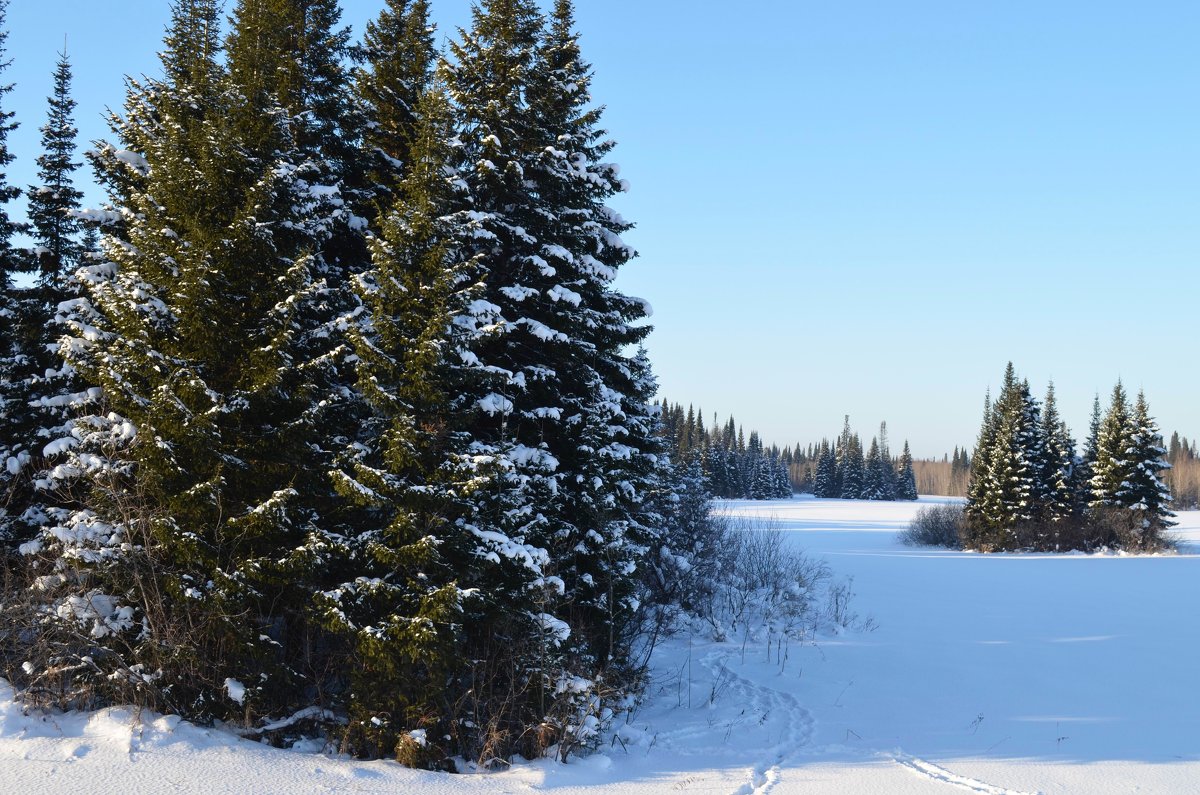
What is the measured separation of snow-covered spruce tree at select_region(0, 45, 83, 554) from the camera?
1435 cm

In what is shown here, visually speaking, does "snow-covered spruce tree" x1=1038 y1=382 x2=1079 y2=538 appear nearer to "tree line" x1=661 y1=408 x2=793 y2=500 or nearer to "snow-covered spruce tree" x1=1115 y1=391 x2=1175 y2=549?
"snow-covered spruce tree" x1=1115 y1=391 x2=1175 y2=549

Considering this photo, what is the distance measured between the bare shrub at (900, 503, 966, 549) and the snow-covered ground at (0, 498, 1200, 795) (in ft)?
93.3

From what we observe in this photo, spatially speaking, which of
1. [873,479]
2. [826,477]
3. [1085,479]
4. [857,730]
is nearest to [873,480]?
[873,479]

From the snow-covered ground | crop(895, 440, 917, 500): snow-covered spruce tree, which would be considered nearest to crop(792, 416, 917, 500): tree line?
crop(895, 440, 917, 500): snow-covered spruce tree

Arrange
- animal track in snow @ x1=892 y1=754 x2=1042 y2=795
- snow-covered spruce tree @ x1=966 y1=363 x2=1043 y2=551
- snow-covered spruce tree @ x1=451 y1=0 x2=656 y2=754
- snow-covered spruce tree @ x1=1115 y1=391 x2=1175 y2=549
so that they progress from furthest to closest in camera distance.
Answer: snow-covered spruce tree @ x1=966 y1=363 x2=1043 y2=551
snow-covered spruce tree @ x1=1115 y1=391 x2=1175 y2=549
snow-covered spruce tree @ x1=451 y1=0 x2=656 y2=754
animal track in snow @ x1=892 y1=754 x2=1042 y2=795

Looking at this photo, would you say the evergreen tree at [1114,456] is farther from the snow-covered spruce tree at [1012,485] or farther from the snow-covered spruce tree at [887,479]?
the snow-covered spruce tree at [887,479]

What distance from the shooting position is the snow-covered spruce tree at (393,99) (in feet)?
45.3

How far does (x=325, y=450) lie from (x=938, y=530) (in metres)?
48.1

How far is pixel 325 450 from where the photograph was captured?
10516mm

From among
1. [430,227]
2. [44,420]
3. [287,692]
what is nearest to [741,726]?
[287,692]

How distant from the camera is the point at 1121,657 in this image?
636 inches

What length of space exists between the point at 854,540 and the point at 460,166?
1628 inches

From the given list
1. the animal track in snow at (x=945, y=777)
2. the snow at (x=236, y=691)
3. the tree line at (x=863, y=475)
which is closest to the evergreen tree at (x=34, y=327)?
the snow at (x=236, y=691)

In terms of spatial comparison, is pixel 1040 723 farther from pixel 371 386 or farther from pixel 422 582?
pixel 371 386
